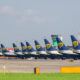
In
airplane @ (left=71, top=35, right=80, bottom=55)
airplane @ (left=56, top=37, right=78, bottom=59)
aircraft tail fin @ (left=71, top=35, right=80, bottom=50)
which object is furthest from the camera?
airplane @ (left=56, top=37, right=78, bottom=59)

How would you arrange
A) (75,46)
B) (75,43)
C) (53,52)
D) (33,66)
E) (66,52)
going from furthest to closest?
(53,52) → (66,52) → (75,43) → (75,46) → (33,66)

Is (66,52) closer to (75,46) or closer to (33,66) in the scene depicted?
(75,46)

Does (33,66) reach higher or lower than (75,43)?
lower

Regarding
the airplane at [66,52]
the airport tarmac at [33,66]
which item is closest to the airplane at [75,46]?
the airplane at [66,52]

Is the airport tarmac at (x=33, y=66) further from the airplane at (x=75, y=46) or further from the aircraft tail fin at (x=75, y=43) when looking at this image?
the aircraft tail fin at (x=75, y=43)

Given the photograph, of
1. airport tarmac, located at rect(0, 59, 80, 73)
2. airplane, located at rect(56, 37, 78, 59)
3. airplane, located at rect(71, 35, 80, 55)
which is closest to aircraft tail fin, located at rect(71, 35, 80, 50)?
airplane, located at rect(71, 35, 80, 55)

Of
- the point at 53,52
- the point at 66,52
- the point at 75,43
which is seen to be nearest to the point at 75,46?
the point at 75,43

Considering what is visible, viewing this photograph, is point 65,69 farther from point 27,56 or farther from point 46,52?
point 27,56

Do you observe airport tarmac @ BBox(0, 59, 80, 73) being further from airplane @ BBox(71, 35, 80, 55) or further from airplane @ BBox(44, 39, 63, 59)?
airplane @ BBox(44, 39, 63, 59)

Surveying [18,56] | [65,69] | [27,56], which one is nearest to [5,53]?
[18,56]
